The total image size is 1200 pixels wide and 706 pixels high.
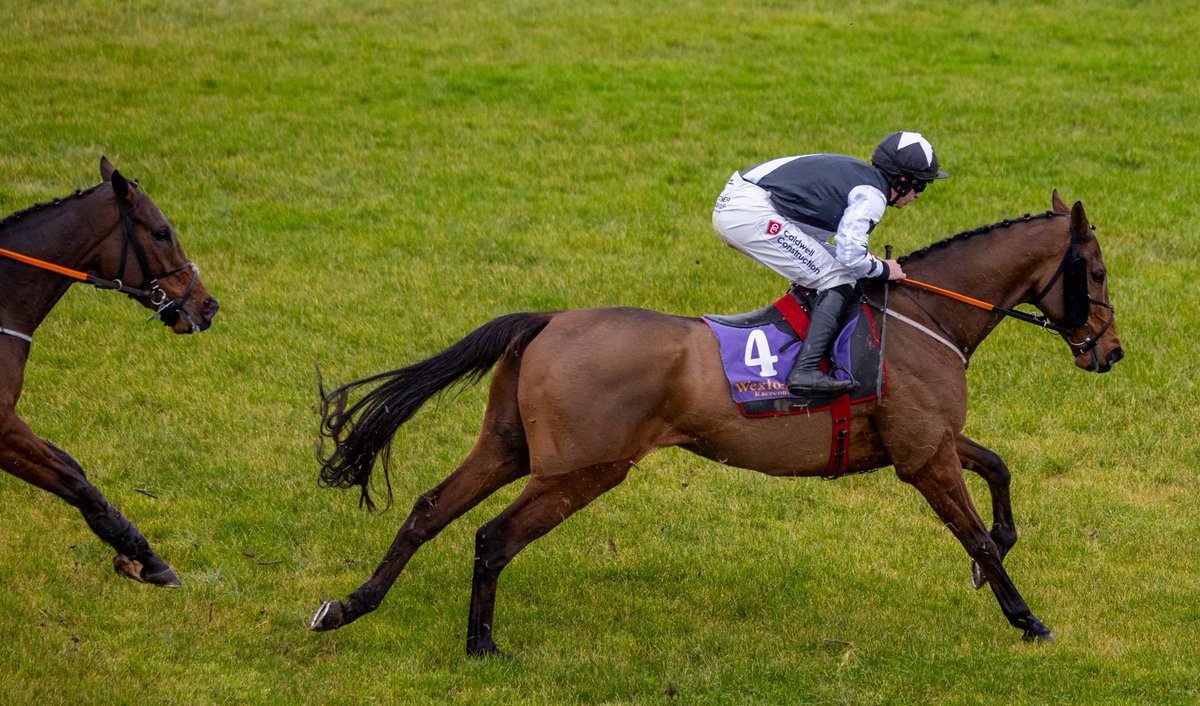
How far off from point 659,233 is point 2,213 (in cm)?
718

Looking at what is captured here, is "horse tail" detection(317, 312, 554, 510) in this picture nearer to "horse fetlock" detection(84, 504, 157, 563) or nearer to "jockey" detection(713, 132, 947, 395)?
"horse fetlock" detection(84, 504, 157, 563)

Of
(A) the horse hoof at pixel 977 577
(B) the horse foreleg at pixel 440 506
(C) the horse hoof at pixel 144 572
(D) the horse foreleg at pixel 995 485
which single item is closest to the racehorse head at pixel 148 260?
(C) the horse hoof at pixel 144 572

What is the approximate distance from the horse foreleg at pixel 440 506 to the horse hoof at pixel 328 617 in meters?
0.03

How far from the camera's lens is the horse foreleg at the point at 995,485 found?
834 cm

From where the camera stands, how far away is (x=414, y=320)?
12.8m

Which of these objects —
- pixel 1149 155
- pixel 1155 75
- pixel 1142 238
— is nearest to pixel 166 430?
pixel 1142 238

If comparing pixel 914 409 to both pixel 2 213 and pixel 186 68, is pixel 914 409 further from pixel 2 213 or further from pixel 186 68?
pixel 186 68

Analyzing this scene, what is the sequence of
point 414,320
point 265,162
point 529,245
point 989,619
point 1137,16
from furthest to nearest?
point 1137,16
point 265,162
point 529,245
point 414,320
point 989,619

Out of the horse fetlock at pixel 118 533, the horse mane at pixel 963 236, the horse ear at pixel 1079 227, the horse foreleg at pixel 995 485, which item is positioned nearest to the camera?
the horse fetlock at pixel 118 533

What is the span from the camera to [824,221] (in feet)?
25.1

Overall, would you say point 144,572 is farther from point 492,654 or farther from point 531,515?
point 531,515

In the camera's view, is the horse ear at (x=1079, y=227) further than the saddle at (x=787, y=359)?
Yes

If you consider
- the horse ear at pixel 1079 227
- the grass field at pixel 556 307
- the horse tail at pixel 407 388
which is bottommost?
the grass field at pixel 556 307

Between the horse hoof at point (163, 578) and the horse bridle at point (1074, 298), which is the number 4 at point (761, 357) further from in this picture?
the horse hoof at point (163, 578)
